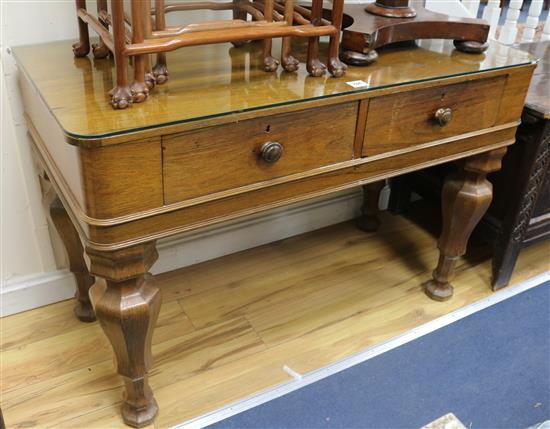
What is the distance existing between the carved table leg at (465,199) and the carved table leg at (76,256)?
0.95m

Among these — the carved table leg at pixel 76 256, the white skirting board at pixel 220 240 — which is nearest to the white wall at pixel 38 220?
the white skirting board at pixel 220 240

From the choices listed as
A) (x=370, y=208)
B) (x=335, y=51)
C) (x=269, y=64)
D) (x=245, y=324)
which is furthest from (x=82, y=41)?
(x=370, y=208)

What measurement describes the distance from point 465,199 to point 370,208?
53 cm

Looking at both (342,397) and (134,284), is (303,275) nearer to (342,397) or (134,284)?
(342,397)

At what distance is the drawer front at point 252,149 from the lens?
3.12 feet

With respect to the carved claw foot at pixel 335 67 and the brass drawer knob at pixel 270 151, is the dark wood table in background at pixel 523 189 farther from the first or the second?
the brass drawer knob at pixel 270 151

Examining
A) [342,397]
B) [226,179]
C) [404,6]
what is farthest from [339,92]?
[342,397]

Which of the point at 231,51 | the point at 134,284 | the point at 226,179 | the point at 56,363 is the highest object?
the point at 231,51

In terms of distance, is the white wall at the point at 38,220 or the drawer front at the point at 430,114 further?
the white wall at the point at 38,220

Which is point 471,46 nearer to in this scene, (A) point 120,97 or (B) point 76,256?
(A) point 120,97

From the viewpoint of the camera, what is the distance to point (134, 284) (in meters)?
1.05

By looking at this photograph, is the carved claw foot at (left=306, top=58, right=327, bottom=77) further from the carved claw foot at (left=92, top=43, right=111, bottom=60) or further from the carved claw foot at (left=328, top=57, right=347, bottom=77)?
the carved claw foot at (left=92, top=43, right=111, bottom=60)

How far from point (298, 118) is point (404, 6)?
49cm

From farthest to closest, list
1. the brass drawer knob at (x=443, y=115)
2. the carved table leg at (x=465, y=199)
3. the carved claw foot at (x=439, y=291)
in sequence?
the carved claw foot at (x=439, y=291) < the carved table leg at (x=465, y=199) < the brass drawer knob at (x=443, y=115)
